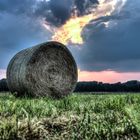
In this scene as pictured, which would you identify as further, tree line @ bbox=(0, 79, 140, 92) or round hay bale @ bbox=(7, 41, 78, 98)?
tree line @ bbox=(0, 79, 140, 92)

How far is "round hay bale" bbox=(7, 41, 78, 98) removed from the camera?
14.0 metres

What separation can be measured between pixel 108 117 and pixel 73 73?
30.5ft

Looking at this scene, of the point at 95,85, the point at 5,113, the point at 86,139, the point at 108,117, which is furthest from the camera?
the point at 95,85

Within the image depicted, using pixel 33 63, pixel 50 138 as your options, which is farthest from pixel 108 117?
pixel 33 63

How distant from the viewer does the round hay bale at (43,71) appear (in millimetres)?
13969

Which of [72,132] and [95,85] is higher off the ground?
[95,85]

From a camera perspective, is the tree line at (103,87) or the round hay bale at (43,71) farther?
the tree line at (103,87)

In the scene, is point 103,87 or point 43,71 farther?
point 103,87

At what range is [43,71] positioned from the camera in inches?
575

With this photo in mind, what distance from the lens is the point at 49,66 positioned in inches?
591

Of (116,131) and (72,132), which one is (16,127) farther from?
(116,131)

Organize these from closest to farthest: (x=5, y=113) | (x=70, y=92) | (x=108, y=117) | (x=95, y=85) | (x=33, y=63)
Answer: (x=108, y=117) → (x=5, y=113) → (x=33, y=63) → (x=70, y=92) → (x=95, y=85)

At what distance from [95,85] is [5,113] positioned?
53.4ft

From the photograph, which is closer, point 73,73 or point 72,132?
point 72,132
